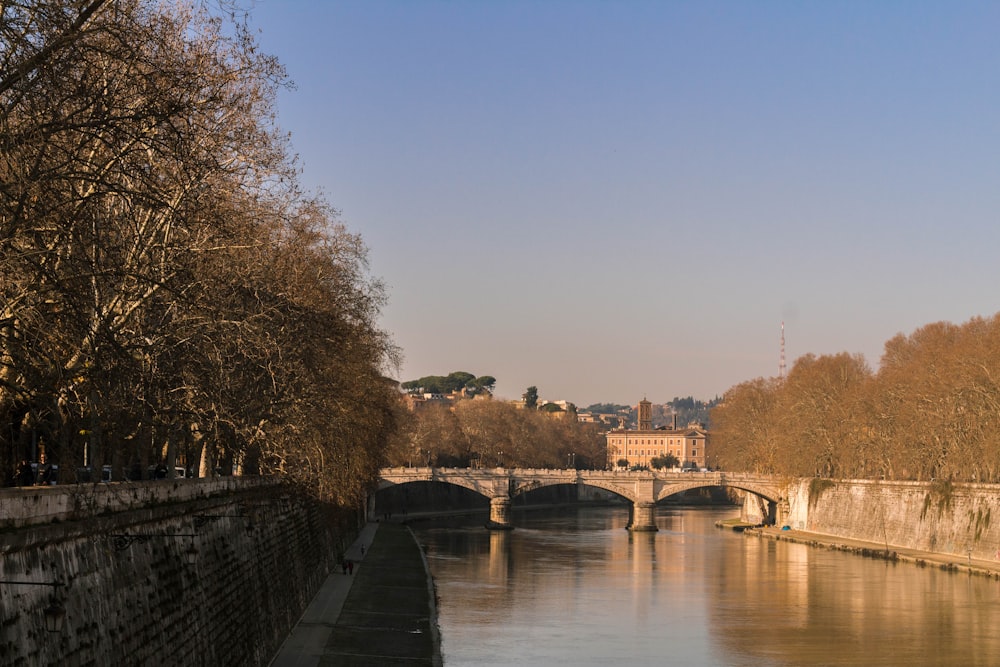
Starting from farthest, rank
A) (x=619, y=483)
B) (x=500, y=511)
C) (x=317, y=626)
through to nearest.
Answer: (x=619, y=483) → (x=500, y=511) → (x=317, y=626)

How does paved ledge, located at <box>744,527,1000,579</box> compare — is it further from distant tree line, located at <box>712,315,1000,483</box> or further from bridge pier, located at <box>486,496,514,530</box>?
bridge pier, located at <box>486,496,514,530</box>

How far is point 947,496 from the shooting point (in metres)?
75.0

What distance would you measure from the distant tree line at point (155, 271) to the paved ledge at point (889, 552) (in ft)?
106

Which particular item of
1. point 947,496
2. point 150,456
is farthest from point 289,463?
point 947,496

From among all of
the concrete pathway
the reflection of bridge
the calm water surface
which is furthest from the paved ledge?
the concrete pathway

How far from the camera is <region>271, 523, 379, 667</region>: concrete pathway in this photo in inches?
1359

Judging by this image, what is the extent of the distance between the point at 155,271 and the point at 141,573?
238 inches

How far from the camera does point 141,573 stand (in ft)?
63.8

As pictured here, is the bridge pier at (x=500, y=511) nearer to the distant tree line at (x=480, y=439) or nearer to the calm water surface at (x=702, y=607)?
the distant tree line at (x=480, y=439)

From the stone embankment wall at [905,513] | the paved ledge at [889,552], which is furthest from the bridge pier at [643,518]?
the stone embankment wall at [905,513]

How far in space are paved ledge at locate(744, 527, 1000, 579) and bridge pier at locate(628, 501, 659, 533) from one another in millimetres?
7557

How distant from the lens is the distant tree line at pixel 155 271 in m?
13.6

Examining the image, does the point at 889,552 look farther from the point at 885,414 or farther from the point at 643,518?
the point at 643,518

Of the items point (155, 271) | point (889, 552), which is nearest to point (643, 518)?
point (889, 552)
